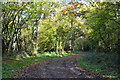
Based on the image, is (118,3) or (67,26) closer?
(118,3)

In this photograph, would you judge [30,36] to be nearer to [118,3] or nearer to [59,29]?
[59,29]

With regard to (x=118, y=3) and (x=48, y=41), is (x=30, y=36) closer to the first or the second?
(x=48, y=41)

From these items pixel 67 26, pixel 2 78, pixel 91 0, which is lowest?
pixel 2 78

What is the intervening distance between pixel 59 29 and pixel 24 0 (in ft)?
34.4

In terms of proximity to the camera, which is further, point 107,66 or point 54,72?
point 107,66

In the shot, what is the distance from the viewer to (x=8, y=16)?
9.26 meters

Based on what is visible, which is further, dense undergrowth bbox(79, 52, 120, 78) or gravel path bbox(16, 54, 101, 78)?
dense undergrowth bbox(79, 52, 120, 78)

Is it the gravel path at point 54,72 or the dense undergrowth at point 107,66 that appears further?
the dense undergrowth at point 107,66

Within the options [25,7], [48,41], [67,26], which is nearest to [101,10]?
[25,7]

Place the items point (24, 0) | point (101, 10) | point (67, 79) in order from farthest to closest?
point (24, 0) → point (101, 10) → point (67, 79)

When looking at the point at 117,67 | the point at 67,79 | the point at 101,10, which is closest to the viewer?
the point at 67,79

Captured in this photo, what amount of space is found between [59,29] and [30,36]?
4.42 m

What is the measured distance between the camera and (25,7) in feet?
26.5

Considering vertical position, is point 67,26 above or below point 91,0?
below
